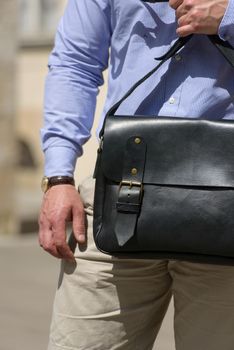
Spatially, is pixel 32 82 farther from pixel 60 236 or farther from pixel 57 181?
pixel 60 236

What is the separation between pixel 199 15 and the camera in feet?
7.84

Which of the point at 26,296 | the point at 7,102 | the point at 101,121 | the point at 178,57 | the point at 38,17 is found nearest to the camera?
the point at 178,57

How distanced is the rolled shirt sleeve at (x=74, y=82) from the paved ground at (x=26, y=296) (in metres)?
2.60

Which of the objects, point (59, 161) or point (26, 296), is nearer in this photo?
point (59, 161)

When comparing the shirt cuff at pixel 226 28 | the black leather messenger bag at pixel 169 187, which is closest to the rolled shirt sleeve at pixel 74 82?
the black leather messenger bag at pixel 169 187

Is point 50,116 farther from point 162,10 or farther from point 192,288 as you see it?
point 192,288

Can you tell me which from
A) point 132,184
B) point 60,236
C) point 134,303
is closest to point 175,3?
point 132,184

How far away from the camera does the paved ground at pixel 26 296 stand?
5.41 metres

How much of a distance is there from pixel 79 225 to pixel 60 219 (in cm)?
6

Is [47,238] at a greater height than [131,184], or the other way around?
[131,184]

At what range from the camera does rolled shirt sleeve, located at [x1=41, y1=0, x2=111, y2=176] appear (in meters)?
2.66

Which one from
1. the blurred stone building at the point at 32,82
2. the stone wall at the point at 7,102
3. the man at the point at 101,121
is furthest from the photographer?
the blurred stone building at the point at 32,82

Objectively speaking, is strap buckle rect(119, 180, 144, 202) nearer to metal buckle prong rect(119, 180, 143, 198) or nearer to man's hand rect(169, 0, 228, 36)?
metal buckle prong rect(119, 180, 143, 198)

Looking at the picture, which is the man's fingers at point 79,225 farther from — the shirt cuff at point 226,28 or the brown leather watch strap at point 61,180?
the shirt cuff at point 226,28
